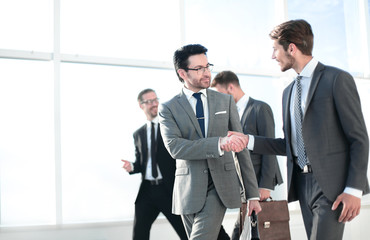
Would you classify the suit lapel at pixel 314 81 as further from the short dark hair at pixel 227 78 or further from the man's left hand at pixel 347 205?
the short dark hair at pixel 227 78

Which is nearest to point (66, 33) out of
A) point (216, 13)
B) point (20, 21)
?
point (20, 21)

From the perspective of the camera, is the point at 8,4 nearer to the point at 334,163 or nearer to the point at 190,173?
the point at 190,173

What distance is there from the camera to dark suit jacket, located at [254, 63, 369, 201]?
190cm

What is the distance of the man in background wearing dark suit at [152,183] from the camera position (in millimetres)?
3885

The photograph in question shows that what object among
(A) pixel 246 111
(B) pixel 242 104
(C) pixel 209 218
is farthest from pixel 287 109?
(B) pixel 242 104

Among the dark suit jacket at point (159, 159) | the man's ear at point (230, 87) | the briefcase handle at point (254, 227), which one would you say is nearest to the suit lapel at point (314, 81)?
the briefcase handle at point (254, 227)

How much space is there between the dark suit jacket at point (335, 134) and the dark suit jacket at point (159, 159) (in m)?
2.09

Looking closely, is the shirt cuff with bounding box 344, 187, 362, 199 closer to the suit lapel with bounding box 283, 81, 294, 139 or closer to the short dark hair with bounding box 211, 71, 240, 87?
the suit lapel with bounding box 283, 81, 294, 139

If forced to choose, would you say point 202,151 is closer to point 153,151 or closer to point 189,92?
point 189,92

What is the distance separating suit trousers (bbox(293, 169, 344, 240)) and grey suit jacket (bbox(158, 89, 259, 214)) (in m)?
0.44

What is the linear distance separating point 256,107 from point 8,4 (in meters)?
2.87

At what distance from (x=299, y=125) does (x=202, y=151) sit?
527 mm

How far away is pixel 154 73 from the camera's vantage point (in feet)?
16.6

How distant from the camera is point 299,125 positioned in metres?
2.15
